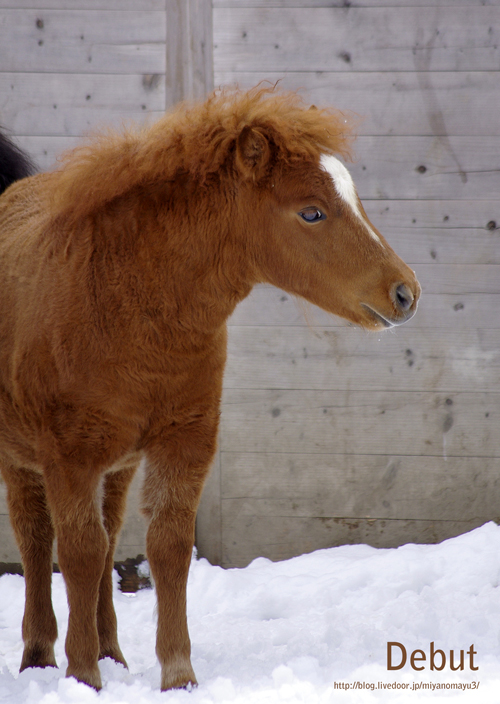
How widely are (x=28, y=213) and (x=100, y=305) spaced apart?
25.6 inches

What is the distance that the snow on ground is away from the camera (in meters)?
1.83

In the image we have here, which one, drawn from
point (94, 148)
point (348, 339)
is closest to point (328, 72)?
point (348, 339)

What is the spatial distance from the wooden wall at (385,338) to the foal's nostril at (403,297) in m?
1.40

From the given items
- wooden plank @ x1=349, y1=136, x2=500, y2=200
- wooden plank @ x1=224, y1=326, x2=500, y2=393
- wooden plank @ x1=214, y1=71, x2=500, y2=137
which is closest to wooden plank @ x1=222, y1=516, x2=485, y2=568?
wooden plank @ x1=224, y1=326, x2=500, y2=393

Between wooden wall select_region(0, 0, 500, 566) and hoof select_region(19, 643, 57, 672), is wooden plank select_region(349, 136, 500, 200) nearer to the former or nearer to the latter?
wooden wall select_region(0, 0, 500, 566)

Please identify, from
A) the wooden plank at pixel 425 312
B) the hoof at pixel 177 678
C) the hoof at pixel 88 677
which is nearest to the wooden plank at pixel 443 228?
the wooden plank at pixel 425 312

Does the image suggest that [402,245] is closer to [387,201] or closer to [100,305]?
[387,201]

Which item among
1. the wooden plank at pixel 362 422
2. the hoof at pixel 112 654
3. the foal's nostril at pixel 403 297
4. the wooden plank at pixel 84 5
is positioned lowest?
the hoof at pixel 112 654

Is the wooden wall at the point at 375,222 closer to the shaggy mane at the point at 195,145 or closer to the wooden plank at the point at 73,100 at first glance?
the wooden plank at the point at 73,100

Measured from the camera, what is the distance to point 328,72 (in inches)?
117

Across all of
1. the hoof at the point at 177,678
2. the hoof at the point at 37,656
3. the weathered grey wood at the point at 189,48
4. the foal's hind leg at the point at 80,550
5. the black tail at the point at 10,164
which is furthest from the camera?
the weathered grey wood at the point at 189,48

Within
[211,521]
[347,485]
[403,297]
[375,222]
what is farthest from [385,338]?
[403,297]

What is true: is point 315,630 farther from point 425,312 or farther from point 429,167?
point 429,167

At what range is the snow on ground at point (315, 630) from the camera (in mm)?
1832
